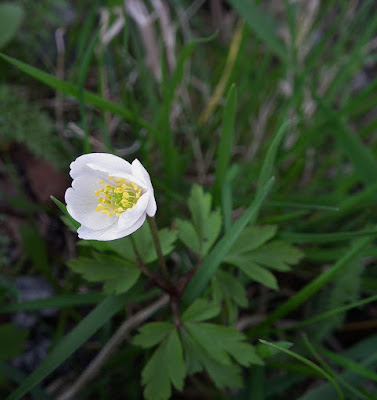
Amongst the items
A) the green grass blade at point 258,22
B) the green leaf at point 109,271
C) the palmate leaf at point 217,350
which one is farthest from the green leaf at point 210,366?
the green grass blade at point 258,22

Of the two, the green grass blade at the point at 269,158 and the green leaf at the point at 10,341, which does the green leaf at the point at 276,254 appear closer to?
the green grass blade at the point at 269,158

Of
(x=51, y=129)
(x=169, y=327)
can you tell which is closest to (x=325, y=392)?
(x=169, y=327)

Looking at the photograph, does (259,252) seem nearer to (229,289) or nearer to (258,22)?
(229,289)

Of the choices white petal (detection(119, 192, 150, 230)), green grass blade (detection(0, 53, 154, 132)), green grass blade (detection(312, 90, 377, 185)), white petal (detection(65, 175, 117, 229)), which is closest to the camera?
white petal (detection(119, 192, 150, 230))

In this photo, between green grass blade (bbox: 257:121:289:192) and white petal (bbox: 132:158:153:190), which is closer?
white petal (bbox: 132:158:153:190)

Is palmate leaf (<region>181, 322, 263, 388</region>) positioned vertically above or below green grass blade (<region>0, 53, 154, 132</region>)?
below

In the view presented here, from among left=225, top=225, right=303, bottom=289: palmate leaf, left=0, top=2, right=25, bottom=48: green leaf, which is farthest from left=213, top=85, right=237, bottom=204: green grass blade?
left=0, top=2, right=25, bottom=48: green leaf

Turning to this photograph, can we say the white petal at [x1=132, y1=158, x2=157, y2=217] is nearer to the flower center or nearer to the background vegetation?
the flower center
